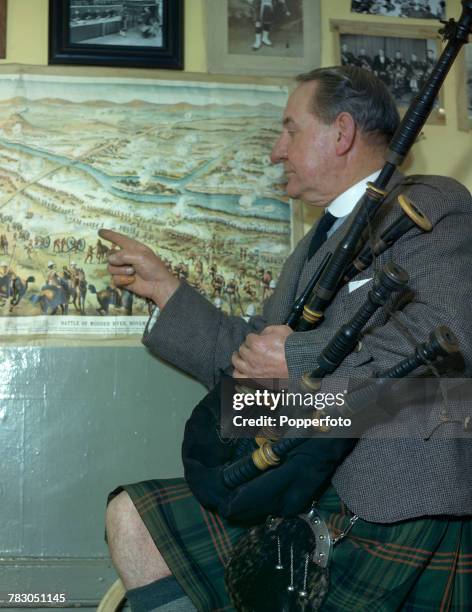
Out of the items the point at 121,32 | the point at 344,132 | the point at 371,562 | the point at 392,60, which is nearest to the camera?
the point at 371,562

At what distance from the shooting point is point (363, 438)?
144cm

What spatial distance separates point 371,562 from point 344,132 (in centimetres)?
90

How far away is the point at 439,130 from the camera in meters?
2.14

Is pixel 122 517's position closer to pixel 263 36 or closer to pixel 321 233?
pixel 321 233

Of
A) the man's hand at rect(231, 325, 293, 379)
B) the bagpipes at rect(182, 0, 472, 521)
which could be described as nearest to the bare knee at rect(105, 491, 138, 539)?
the bagpipes at rect(182, 0, 472, 521)

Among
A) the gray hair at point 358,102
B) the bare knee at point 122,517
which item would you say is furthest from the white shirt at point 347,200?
the bare knee at point 122,517

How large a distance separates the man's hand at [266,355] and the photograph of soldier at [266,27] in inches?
34.2

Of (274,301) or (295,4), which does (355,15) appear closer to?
(295,4)

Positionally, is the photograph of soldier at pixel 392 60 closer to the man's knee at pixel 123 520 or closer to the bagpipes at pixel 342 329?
the bagpipes at pixel 342 329

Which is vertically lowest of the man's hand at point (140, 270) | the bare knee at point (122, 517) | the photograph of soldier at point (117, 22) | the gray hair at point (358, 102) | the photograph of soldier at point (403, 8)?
the bare knee at point (122, 517)

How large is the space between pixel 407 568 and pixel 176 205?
1.03m

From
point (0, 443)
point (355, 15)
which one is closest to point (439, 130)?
point (355, 15)

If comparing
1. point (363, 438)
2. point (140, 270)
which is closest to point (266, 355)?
point (363, 438)

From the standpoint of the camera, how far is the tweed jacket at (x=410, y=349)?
1.38 metres
